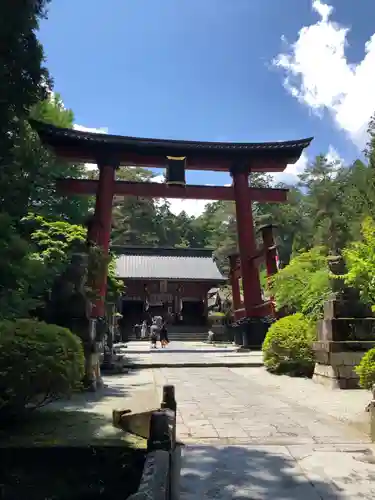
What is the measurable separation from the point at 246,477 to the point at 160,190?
57.4 ft

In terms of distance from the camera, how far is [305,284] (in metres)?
13.2

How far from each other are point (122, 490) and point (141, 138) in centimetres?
1743

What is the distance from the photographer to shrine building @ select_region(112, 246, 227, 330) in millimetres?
36125

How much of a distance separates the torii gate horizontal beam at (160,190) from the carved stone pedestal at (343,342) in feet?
38.5

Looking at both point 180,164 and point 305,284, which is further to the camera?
point 180,164

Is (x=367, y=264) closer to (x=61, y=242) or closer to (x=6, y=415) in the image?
(x=6, y=415)

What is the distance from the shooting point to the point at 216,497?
11.4 ft

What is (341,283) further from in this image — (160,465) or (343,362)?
(160,465)

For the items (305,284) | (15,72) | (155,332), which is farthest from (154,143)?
(15,72)

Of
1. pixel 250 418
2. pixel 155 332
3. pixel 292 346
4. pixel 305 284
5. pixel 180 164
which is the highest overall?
pixel 180 164

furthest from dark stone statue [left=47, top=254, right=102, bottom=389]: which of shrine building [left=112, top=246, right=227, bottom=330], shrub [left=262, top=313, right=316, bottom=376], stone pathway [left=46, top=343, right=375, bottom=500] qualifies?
shrine building [left=112, top=246, right=227, bottom=330]

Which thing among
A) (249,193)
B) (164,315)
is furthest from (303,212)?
(249,193)

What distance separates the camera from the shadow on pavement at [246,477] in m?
3.54

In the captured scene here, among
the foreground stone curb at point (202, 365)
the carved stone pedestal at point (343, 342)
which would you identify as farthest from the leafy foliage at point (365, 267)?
the foreground stone curb at point (202, 365)
